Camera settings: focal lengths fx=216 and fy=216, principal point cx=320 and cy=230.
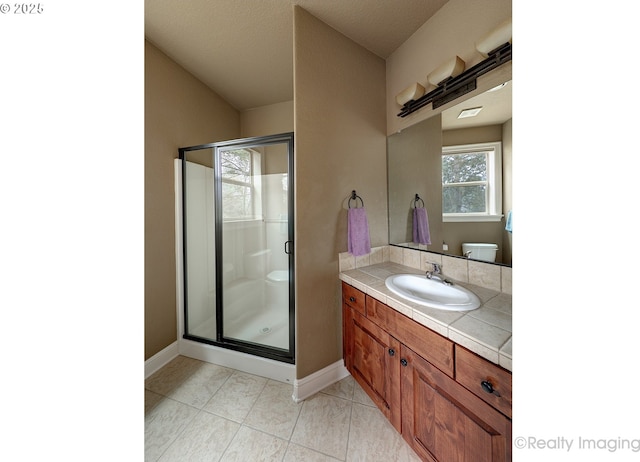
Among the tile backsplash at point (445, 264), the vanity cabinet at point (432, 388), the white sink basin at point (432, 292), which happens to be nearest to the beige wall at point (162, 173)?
the tile backsplash at point (445, 264)

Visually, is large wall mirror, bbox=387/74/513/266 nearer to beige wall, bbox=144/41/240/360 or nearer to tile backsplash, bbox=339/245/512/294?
tile backsplash, bbox=339/245/512/294

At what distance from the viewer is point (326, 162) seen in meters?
1.49

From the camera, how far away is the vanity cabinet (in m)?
0.72

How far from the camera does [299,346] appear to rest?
144 cm

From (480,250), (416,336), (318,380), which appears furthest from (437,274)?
(318,380)

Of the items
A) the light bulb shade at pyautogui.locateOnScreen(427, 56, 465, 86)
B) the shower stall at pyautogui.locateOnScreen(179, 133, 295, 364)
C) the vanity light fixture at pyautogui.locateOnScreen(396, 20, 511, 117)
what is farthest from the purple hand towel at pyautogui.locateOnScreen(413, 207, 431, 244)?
the shower stall at pyautogui.locateOnScreen(179, 133, 295, 364)

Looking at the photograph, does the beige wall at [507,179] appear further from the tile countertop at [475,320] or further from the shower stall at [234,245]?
the shower stall at [234,245]

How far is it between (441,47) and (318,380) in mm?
2311

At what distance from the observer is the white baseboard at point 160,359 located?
1646mm

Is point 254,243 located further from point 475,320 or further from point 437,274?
point 475,320

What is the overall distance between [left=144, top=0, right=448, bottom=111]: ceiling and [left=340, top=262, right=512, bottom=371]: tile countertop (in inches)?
68.2
